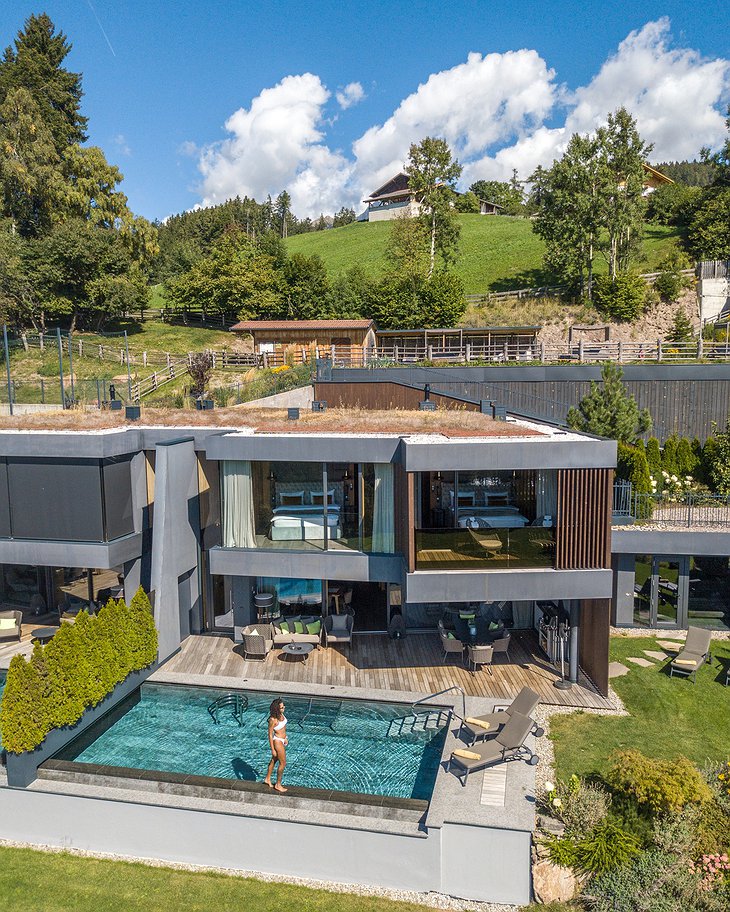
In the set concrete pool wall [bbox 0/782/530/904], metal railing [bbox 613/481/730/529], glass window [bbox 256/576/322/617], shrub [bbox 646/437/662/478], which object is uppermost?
shrub [bbox 646/437/662/478]

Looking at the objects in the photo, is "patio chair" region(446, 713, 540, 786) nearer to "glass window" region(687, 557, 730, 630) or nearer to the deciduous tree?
"glass window" region(687, 557, 730, 630)

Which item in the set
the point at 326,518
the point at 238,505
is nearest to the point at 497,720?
the point at 326,518

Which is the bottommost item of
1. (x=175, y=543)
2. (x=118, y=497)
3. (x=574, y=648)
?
(x=574, y=648)

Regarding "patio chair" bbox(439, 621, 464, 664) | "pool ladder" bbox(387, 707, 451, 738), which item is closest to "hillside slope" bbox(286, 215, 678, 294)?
"patio chair" bbox(439, 621, 464, 664)

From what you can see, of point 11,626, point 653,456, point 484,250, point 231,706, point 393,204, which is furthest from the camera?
point 393,204

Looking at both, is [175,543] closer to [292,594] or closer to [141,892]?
[292,594]

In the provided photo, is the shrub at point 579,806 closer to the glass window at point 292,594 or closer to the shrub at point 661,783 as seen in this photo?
the shrub at point 661,783

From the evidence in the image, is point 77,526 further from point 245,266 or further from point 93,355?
point 245,266
